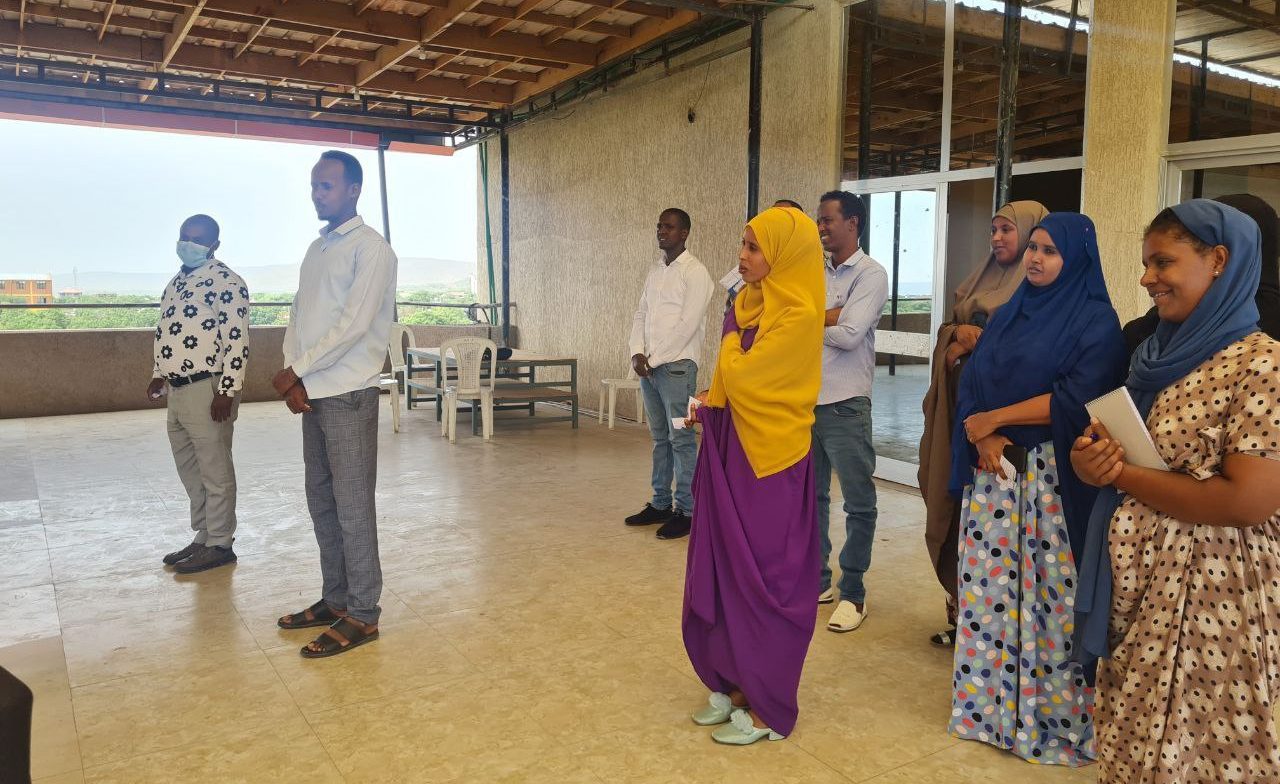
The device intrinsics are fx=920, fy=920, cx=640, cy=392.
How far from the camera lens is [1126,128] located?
4410 mm

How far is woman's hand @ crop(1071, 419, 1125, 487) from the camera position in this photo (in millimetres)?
1777

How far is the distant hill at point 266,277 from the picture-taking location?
10.9 m

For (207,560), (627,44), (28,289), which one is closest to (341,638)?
(207,560)

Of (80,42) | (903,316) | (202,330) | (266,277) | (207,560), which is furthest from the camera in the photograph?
(266,277)

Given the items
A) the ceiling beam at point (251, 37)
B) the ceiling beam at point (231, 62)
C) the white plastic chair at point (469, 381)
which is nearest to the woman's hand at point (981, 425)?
the white plastic chair at point (469, 381)

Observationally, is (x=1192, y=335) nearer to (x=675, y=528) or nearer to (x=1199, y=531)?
(x=1199, y=531)

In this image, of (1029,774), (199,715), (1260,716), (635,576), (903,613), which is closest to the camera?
(1260,716)

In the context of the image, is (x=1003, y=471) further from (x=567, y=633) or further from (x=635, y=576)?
(x=635, y=576)

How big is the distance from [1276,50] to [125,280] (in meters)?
12.1

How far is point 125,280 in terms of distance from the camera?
11.7 metres

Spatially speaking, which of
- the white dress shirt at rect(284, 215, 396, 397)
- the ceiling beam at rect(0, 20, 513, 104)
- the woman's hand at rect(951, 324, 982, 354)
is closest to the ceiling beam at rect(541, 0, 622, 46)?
the ceiling beam at rect(0, 20, 513, 104)

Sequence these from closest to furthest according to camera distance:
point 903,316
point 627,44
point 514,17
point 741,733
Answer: point 741,733, point 903,316, point 514,17, point 627,44

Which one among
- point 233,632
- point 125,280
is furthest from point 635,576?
point 125,280

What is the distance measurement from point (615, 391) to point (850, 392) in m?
4.99
